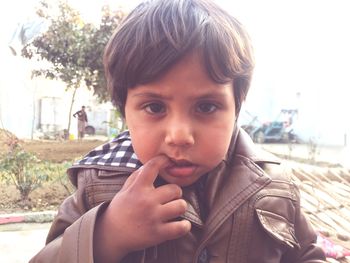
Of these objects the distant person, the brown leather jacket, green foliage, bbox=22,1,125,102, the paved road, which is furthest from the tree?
the brown leather jacket

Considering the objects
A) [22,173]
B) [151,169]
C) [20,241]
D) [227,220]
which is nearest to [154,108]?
[151,169]

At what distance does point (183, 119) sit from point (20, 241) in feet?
8.01

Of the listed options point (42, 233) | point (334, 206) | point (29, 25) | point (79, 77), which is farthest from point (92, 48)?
point (334, 206)

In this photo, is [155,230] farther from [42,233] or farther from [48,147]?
[48,147]

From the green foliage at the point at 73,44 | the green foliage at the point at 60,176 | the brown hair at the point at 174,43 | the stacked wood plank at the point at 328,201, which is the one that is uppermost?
the green foliage at the point at 73,44

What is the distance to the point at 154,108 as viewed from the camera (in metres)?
0.97

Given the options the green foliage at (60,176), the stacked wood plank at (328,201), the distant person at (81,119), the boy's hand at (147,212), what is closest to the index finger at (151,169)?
the boy's hand at (147,212)

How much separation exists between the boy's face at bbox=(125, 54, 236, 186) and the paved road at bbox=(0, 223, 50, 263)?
2011mm

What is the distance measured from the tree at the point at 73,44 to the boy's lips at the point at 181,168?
221 inches

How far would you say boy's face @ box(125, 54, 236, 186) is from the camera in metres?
0.92

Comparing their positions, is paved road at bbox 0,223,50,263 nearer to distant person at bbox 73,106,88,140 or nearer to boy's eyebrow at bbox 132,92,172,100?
boy's eyebrow at bbox 132,92,172,100

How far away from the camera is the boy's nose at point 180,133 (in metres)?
0.90

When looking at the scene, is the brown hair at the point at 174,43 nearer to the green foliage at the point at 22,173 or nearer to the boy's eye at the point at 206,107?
the boy's eye at the point at 206,107

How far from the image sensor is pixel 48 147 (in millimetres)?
6695
